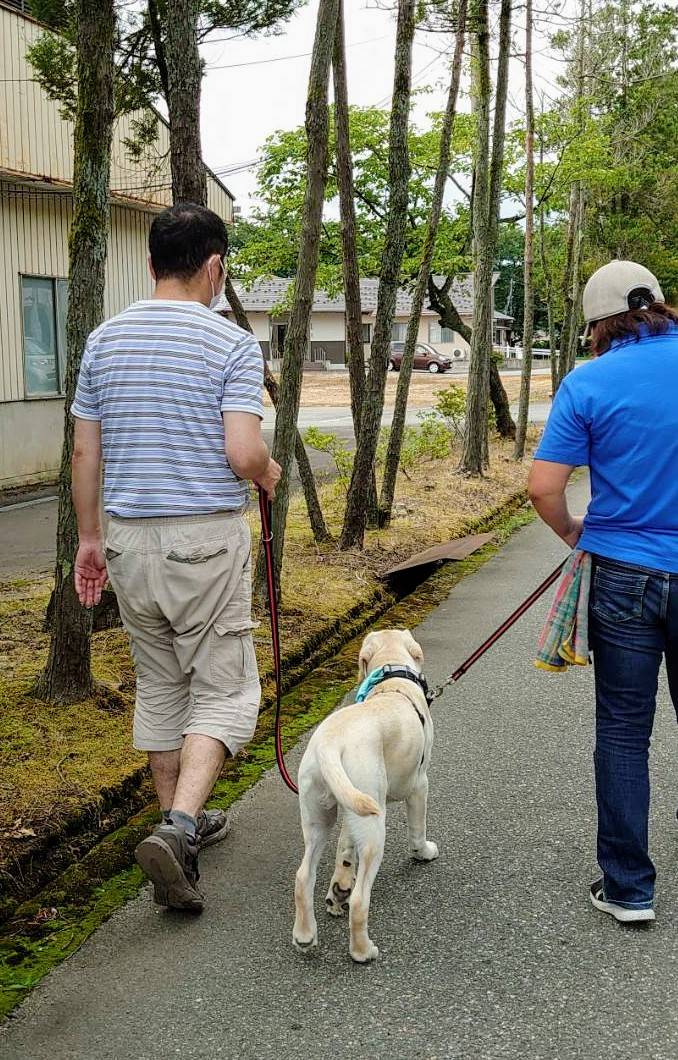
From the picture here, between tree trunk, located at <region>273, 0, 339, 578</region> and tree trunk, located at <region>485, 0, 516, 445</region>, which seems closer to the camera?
tree trunk, located at <region>273, 0, 339, 578</region>

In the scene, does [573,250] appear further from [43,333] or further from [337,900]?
[337,900]

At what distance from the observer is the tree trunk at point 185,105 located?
6.88m

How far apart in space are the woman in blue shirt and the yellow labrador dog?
0.67 m

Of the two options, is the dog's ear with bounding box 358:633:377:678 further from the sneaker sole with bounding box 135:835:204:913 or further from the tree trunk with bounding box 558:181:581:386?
the tree trunk with bounding box 558:181:581:386

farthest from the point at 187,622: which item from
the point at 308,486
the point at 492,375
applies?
the point at 492,375

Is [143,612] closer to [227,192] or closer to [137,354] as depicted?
[137,354]

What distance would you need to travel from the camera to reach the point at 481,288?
1691 cm

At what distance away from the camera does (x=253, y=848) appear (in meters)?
4.70

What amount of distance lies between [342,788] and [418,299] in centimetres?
1033

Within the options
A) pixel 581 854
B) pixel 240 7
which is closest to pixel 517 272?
pixel 240 7

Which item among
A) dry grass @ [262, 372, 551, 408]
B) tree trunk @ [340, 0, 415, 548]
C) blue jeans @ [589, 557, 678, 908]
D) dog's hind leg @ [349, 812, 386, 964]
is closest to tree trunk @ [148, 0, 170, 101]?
tree trunk @ [340, 0, 415, 548]

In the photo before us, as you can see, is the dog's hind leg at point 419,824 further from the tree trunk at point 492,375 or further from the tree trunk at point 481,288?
the tree trunk at point 492,375

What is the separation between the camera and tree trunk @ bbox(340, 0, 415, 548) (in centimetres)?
1060

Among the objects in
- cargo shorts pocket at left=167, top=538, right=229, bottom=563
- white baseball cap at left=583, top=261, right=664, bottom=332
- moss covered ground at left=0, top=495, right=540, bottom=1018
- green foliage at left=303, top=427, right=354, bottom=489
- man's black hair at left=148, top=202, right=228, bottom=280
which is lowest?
moss covered ground at left=0, top=495, right=540, bottom=1018
